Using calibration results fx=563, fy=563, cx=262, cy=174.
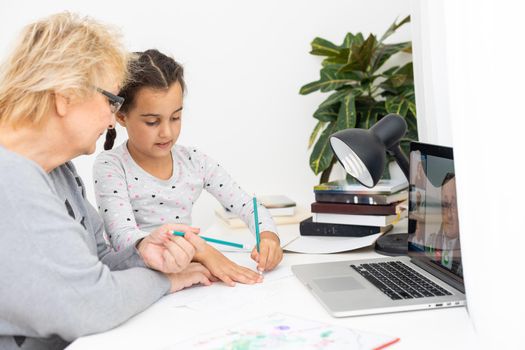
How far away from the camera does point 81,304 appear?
89 centimetres

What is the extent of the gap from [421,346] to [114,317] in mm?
497

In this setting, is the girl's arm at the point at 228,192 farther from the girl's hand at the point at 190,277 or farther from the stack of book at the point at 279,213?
the girl's hand at the point at 190,277

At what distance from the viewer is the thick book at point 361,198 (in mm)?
1595

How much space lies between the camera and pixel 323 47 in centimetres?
251

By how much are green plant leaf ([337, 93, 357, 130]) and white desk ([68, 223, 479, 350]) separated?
51.4 inches

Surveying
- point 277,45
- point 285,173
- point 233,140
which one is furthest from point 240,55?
point 285,173

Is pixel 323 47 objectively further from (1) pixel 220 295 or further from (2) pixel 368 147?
(1) pixel 220 295

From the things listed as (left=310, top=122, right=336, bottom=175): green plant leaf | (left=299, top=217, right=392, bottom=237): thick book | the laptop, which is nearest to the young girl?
(left=299, top=217, right=392, bottom=237): thick book

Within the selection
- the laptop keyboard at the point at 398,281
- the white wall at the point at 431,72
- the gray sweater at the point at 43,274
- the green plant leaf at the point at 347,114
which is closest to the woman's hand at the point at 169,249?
the gray sweater at the point at 43,274

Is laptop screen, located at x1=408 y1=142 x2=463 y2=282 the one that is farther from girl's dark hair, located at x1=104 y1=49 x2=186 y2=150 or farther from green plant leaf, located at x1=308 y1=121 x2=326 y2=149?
green plant leaf, located at x1=308 y1=121 x2=326 y2=149

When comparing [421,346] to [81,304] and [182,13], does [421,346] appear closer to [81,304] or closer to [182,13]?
[81,304]

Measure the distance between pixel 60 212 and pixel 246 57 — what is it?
190 centimetres

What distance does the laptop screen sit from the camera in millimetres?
1106

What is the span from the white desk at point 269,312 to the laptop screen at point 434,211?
0.16 m
